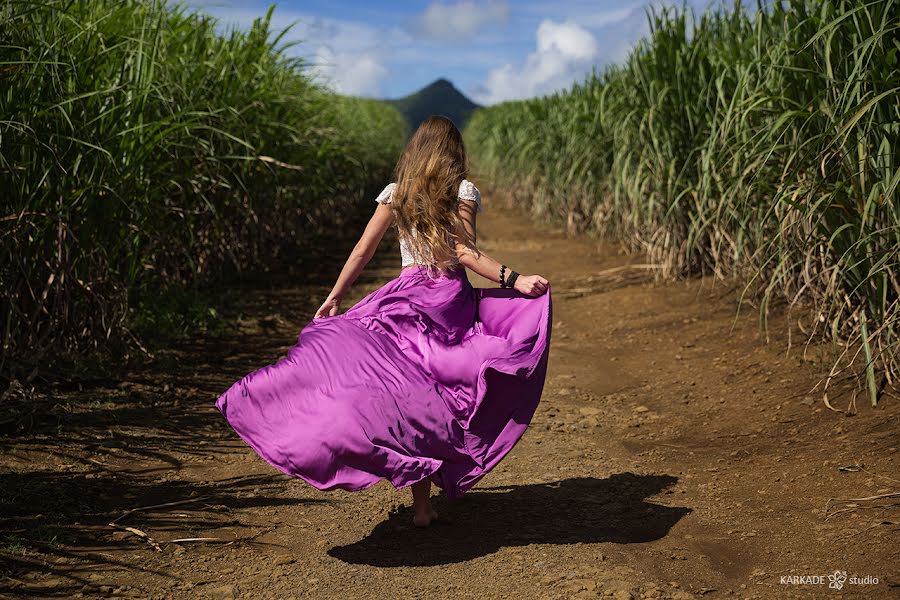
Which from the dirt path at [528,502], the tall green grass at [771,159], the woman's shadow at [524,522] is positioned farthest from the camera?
the tall green grass at [771,159]

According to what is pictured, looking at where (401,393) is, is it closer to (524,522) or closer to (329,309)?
(329,309)

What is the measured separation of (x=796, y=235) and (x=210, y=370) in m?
3.05

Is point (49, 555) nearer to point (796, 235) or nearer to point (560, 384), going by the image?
point (560, 384)

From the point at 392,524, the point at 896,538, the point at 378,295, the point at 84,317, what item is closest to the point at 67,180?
the point at 84,317

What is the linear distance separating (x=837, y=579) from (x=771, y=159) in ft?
8.82

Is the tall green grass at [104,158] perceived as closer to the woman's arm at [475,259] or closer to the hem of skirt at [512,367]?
the woman's arm at [475,259]

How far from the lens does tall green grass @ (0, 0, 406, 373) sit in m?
3.61

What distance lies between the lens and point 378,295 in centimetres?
284

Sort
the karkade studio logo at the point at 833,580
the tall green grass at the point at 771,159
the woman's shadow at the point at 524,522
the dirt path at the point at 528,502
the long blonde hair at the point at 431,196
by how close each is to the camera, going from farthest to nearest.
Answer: the tall green grass at the point at 771,159 → the long blonde hair at the point at 431,196 → the woman's shadow at the point at 524,522 → the dirt path at the point at 528,502 → the karkade studio logo at the point at 833,580

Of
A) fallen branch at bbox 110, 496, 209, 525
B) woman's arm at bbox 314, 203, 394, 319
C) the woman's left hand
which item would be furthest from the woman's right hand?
fallen branch at bbox 110, 496, 209, 525

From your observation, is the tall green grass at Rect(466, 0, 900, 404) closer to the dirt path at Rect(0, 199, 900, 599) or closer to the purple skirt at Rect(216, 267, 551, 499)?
the dirt path at Rect(0, 199, 900, 599)

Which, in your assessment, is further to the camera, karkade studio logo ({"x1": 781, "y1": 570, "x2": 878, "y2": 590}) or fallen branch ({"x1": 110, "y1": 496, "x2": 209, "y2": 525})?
fallen branch ({"x1": 110, "y1": 496, "x2": 209, "y2": 525})

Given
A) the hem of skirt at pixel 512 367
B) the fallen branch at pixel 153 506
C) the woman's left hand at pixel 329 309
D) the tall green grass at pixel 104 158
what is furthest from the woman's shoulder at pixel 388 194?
the tall green grass at pixel 104 158

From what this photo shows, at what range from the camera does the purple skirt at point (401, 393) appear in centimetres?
256
